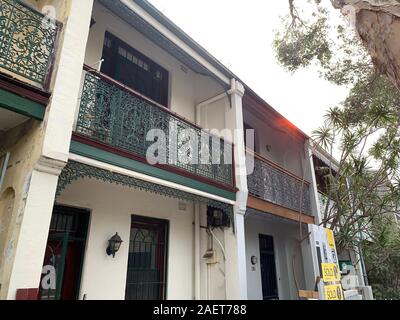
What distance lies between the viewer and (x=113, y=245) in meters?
5.89

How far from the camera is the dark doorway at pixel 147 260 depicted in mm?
6422

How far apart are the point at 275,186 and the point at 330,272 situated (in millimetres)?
2649

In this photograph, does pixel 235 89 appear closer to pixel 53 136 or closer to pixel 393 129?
pixel 53 136

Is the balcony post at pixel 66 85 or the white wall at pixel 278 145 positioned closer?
the balcony post at pixel 66 85

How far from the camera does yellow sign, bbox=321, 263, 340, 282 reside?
6.87 m

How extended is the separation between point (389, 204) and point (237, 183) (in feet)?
24.9

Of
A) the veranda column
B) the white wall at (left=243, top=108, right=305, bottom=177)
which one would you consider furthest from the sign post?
the veranda column

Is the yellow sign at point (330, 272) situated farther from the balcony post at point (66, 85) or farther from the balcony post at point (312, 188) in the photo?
the balcony post at point (66, 85)

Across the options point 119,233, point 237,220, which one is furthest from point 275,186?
point 119,233

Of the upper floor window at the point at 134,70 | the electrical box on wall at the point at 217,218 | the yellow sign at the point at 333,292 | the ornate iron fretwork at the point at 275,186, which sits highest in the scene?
the upper floor window at the point at 134,70

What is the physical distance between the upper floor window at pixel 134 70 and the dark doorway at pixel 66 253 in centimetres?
322

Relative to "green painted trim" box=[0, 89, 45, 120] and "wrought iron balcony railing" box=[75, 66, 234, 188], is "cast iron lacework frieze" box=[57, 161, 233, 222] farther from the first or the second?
"green painted trim" box=[0, 89, 45, 120]

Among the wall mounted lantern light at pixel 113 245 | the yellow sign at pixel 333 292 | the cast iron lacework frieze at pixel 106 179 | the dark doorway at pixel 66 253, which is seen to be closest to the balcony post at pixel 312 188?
the yellow sign at pixel 333 292
